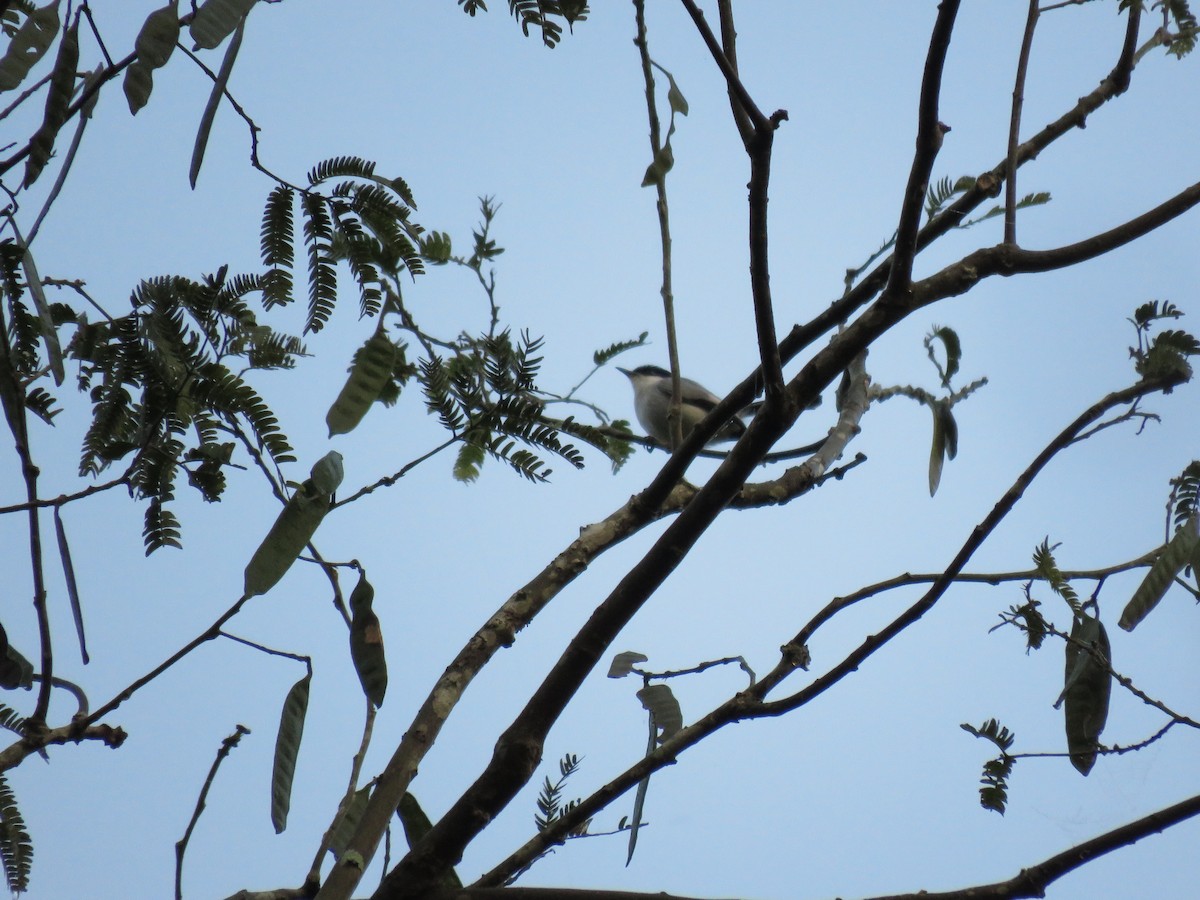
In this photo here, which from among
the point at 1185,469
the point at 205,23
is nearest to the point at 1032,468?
the point at 1185,469

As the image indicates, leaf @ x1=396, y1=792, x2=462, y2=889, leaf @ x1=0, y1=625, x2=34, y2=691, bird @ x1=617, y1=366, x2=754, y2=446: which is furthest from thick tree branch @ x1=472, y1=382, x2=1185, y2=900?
bird @ x1=617, y1=366, x2=754, y2=446

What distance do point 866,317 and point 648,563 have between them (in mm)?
537

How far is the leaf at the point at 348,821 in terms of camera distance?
1.88 meters

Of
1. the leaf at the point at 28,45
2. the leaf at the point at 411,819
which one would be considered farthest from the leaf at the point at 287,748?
the leaf at the point at 28,45

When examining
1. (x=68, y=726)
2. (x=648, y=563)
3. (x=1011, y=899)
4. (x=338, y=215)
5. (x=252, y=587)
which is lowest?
(x=1011, y=899)

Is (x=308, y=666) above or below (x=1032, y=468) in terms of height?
below

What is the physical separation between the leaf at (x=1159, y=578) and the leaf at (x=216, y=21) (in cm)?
191

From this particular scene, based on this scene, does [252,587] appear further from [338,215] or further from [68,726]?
[338,215]

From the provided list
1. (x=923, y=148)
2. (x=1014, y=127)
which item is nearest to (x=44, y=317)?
(x=923, y=148)

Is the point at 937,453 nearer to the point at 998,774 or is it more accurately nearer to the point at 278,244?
the point at 998,774

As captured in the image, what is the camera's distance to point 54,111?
5.15ft

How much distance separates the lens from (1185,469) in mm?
2326

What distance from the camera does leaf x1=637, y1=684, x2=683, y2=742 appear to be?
2.16 meters

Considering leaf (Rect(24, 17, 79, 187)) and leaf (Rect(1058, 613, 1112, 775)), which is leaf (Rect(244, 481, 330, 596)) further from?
leaf (Rect(1058, 613, 1112, 775))
